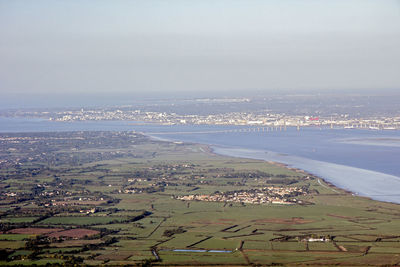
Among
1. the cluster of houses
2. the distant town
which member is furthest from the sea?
the distant town

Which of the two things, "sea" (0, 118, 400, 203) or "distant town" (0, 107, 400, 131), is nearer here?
"sea" (0, 118, 400, 203)

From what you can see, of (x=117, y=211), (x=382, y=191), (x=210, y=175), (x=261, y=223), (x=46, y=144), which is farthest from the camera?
(x=46, y=144)

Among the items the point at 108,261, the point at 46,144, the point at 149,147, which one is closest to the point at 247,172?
the point at 149,147

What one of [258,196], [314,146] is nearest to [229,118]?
[314,146]

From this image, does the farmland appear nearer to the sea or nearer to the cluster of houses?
the cluster of houses

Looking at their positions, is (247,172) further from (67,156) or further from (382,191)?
(67,156)

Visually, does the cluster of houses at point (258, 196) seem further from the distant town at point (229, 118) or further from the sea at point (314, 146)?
the distant town at point (229, 118)

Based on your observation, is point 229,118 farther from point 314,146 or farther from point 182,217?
point 182,217
